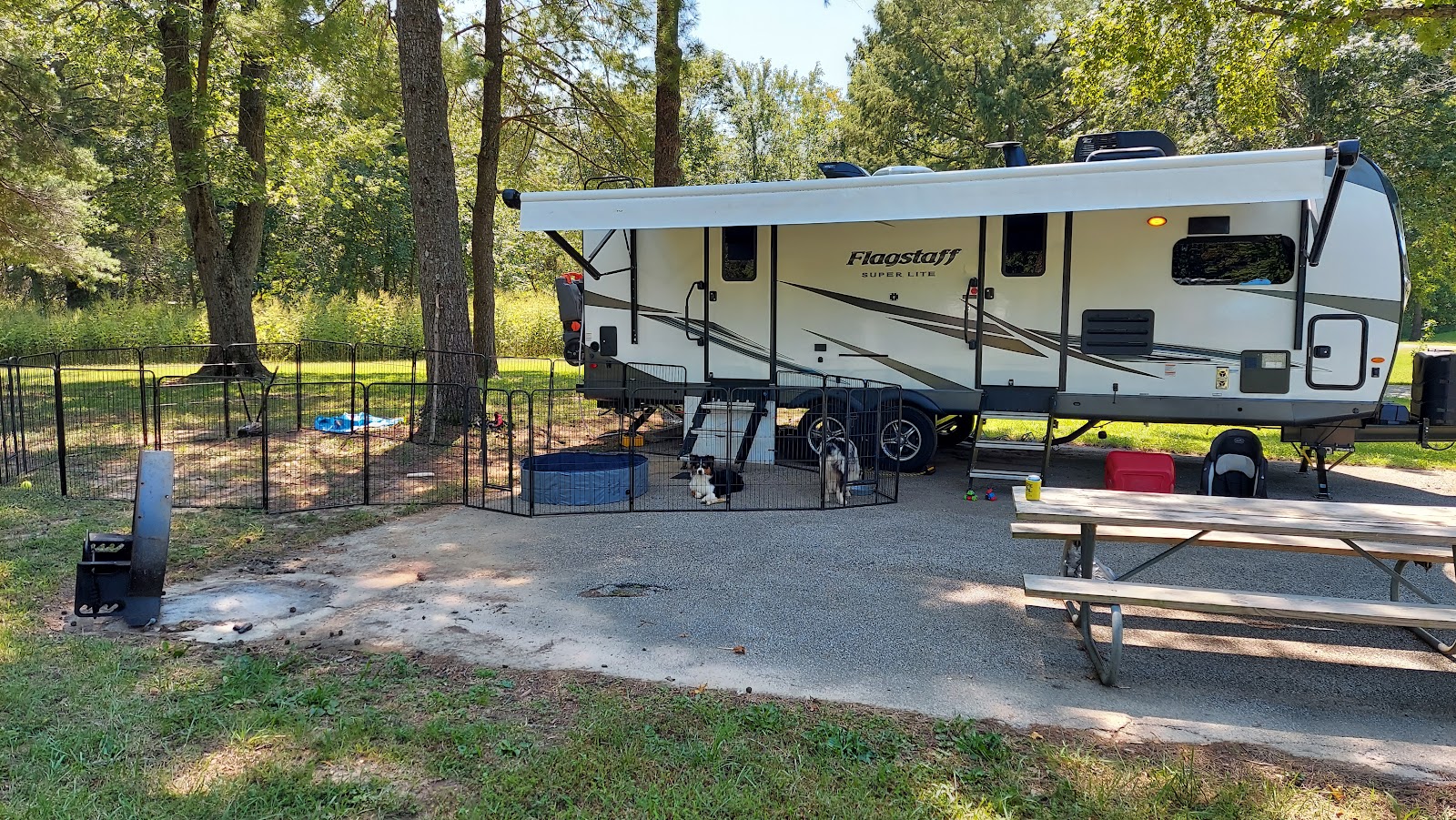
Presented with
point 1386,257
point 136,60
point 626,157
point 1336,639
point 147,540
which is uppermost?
point 136,60

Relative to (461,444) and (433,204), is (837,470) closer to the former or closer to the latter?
(461,444)

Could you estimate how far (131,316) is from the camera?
24.7m

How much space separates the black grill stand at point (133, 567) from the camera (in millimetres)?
4621

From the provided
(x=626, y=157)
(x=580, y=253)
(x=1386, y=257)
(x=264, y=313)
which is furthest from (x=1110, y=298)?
(x=264, y=313)

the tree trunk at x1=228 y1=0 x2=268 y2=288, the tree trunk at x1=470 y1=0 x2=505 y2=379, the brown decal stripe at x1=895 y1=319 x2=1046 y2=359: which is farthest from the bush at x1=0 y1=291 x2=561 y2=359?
the brown decal stripe at x1=895 y1=319 x2=1046 y2=359

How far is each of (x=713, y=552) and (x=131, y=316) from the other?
81.5ft

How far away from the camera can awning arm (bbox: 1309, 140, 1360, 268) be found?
267 inches

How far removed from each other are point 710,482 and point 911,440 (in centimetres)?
255

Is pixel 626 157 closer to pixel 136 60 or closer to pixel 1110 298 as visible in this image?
pixel 136 60

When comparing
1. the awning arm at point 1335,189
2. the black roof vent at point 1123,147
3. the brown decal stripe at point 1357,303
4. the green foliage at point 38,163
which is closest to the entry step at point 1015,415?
the brown decal stripe at point 1357,303

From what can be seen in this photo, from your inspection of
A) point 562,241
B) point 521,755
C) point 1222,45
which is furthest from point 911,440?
point 1222,45

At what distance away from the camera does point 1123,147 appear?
8.91m

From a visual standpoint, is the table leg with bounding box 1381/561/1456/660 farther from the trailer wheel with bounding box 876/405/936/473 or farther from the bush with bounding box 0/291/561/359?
the bush with bounding box 0/291/561/359

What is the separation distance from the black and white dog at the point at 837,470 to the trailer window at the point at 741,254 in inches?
91.8
